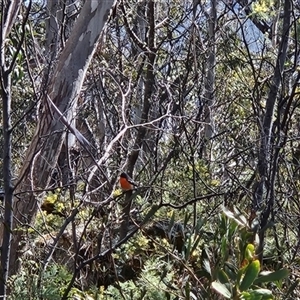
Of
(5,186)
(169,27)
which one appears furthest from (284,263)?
(169,27)

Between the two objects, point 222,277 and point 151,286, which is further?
point 151,286

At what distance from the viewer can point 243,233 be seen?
2.28 meters

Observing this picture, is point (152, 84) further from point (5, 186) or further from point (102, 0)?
point (5, 186)

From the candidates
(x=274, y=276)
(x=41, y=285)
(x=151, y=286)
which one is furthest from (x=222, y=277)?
(x=41, y=285)

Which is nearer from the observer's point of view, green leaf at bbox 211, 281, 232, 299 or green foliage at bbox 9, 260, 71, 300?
green leaf at bbox 211, 281, 232, 299

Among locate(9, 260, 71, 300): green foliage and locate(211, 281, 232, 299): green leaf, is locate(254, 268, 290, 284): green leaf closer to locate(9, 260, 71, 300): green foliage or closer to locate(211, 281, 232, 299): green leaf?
locate(211, 281, 232, 299): green leaf

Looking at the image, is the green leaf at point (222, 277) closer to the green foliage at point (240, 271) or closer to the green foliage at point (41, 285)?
the green foliage at point (240, 271)

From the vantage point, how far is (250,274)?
Answer: 74.2 inches

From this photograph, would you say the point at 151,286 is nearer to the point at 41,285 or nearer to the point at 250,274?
the point at 41,285

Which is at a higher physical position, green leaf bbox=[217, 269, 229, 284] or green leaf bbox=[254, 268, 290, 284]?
green leaf bbox=[254, 268, 290, 284]

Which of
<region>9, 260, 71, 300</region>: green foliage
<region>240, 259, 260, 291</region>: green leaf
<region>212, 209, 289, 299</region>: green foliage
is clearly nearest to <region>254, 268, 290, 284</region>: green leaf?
<region>212, 209, 289, 299</region>: green foliage

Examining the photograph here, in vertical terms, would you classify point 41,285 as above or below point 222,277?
below

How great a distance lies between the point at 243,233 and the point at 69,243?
2664mm

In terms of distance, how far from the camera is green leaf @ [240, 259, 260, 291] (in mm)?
1870
